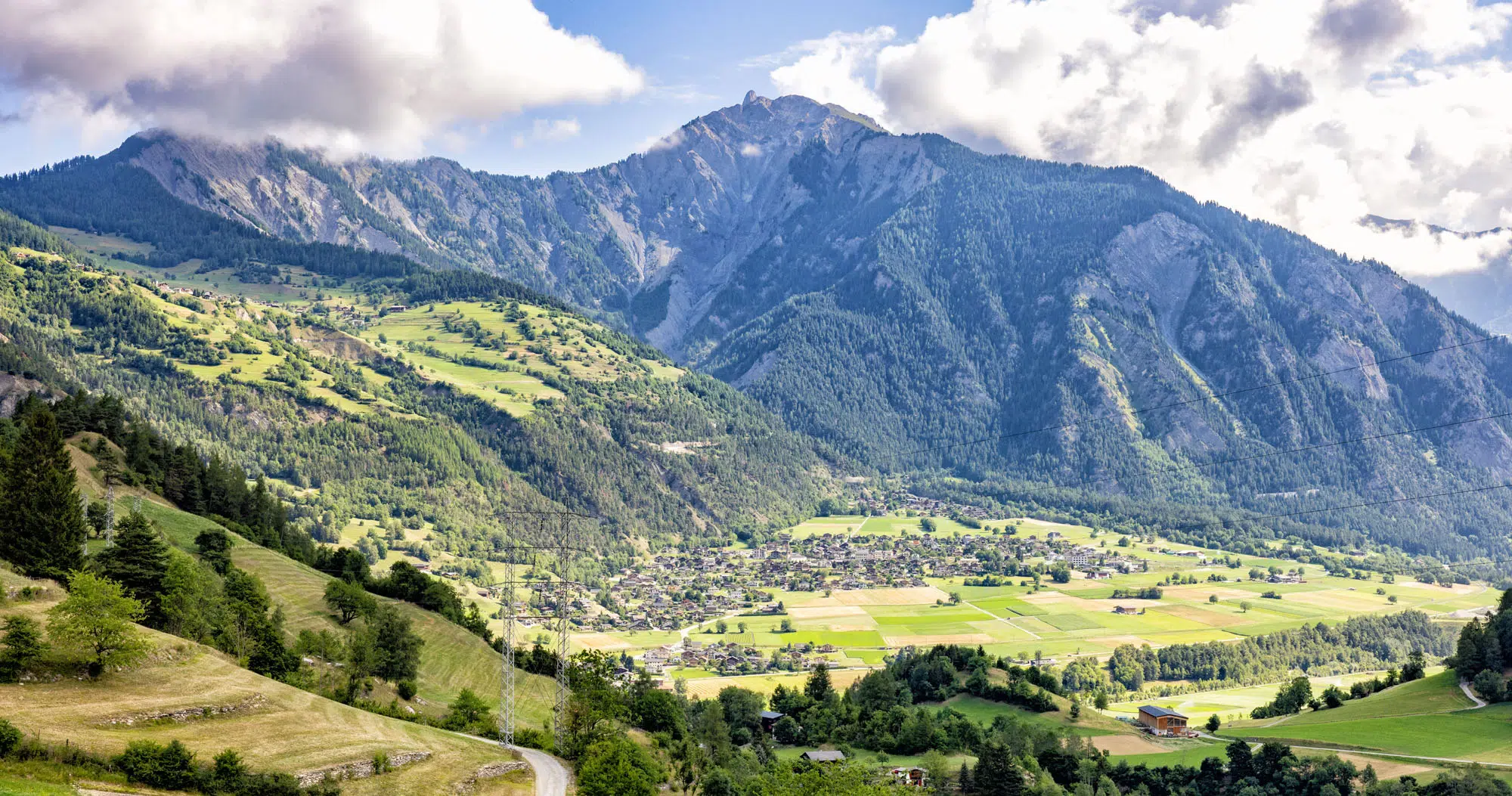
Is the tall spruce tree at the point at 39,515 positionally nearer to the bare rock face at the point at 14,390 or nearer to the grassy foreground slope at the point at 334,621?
the grassy foreground slope at the point at 334,621

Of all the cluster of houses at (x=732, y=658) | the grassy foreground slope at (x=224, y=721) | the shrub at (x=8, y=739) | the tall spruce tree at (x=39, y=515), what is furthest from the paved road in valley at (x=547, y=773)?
the cluster of houses at (x=732, y=658)

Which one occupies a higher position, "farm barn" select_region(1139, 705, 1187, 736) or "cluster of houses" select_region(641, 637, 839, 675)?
"cluster of houses" select_region(641, 637, 839, 675)

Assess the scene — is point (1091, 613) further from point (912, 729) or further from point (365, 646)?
point (365, 646)

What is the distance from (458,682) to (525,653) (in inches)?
629

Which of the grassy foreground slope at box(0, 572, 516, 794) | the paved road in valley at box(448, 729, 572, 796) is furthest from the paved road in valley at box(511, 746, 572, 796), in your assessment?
the grassy foreground slope at box(0, 572, 516, 794)

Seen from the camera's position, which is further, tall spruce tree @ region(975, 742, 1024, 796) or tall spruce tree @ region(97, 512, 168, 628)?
tall spruce tree @ region(975, 742, 1024, 796)

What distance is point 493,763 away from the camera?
6188 centimetres

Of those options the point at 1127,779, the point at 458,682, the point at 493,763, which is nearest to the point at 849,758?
the point at 1127,779

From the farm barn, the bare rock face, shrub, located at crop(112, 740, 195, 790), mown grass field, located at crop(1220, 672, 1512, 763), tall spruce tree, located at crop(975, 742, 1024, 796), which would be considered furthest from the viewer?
the bare rock face

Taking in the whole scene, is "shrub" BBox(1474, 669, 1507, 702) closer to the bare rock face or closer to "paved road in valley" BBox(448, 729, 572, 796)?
"paved road in valley" BBox(448, 729, 572, 796)

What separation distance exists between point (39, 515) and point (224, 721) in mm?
20433

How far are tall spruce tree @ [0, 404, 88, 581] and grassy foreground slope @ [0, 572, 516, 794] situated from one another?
326 centimetres

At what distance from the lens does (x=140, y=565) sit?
65.2 meters

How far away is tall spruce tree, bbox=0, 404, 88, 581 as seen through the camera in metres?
63.2
